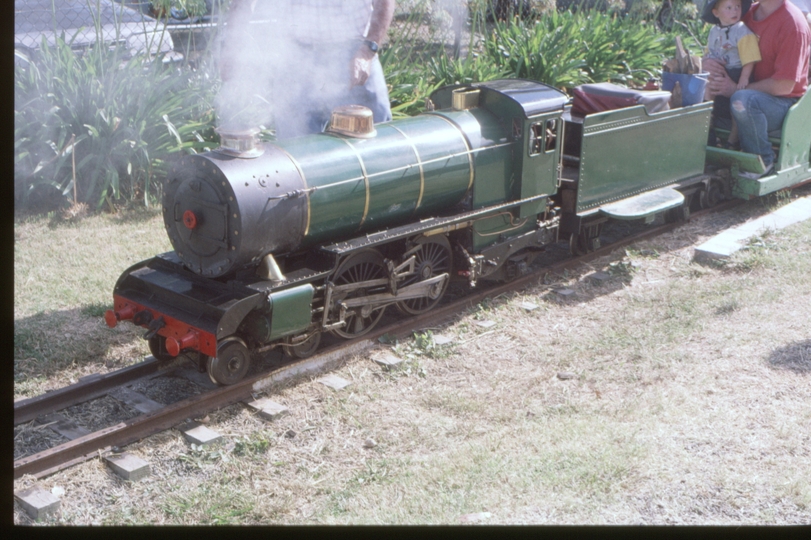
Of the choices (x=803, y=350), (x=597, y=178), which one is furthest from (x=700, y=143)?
(x=803, y=350)

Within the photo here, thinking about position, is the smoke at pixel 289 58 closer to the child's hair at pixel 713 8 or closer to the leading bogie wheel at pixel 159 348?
the leading bogie wheel at pixel 159 348

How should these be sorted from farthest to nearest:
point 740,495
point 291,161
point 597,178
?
point 597,178 < point 291,161 < point 740,495

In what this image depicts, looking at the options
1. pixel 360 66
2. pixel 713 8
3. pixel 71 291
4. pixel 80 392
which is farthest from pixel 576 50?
pixel 80 392

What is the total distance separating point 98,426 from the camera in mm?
4617

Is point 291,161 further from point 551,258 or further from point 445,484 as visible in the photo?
point 551,258

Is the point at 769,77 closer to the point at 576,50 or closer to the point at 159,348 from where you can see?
the point at 576,50

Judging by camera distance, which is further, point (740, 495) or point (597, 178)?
point (597, 178)

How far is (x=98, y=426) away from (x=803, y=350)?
4428mm

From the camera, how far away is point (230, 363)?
493 cm

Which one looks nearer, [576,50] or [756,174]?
[756,174]

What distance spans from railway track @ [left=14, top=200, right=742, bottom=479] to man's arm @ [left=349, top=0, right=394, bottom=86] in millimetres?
1839

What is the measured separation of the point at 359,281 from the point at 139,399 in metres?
1.57

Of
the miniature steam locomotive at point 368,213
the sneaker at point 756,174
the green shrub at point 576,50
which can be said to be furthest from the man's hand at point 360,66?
the green shrub at point 576,50

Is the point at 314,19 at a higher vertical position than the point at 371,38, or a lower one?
higher
